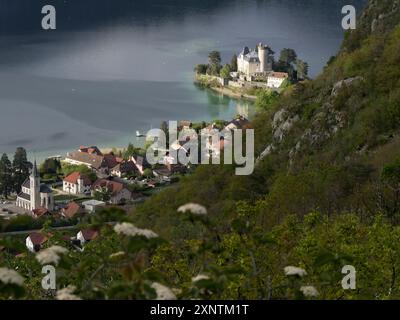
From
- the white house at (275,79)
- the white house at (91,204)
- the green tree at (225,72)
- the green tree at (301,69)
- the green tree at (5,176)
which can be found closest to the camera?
the white house at (91,204)

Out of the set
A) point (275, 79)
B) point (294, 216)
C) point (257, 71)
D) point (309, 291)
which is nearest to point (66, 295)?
point (309, 291)

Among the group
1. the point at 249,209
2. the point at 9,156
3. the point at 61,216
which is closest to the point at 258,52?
the point at 9,156

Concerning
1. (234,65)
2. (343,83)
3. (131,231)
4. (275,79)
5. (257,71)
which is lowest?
(275,79)

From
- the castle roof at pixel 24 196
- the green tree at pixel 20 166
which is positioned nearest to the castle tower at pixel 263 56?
the green tree at pixel 20 166

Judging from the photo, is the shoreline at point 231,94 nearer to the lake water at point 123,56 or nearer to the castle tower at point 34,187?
the lake water at point 123,56

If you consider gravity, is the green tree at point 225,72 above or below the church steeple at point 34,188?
above

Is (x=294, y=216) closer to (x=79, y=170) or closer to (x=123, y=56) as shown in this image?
(x=79, y=170)
